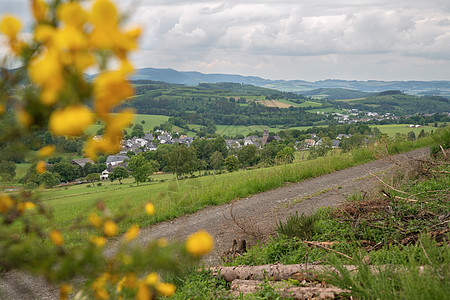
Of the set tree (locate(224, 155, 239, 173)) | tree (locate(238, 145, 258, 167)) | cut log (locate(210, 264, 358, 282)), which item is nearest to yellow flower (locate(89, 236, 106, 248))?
cut log (locate(210, 264, 358, 282))

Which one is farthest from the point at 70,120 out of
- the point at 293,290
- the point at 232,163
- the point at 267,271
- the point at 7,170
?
the point at 232,163

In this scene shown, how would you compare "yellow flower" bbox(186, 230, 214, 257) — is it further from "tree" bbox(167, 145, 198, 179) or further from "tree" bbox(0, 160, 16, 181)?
"tree" bbox(167, 145, 198, 179)

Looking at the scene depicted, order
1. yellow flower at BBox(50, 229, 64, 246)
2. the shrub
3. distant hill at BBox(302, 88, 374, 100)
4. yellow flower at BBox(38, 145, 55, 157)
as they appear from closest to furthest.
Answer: yellow flower at BBox(38, 145, 55, 157) < yellow flower at BBox(50, 229, 64, 246) < the shrub < distant hill at BBox(302, 88, 374, 100)

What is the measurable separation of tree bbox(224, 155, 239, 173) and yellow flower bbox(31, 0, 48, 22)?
27.2 meters

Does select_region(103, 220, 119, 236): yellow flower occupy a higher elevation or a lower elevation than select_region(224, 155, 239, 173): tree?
higher

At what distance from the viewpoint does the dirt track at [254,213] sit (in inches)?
236

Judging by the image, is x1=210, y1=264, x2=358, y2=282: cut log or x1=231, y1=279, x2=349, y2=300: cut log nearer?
x1=231, y1=279, x2=349, y2=300: cut log

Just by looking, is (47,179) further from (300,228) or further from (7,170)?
(300,228)

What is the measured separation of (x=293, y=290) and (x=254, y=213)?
192 inches

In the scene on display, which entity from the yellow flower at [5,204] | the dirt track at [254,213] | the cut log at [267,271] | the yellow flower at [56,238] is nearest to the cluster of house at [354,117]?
the dirt track at [254,213]

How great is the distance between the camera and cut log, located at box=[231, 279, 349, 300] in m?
2.82

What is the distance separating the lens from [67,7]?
2.15 ft

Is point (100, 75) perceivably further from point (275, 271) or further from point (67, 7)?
point (275, 271)

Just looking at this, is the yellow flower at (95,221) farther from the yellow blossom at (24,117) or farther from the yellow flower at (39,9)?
the yellow flower at (39,9)
